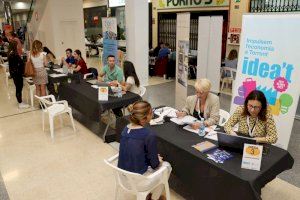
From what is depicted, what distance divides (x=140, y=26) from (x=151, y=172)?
552 cm

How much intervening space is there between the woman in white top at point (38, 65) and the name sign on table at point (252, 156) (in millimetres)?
4595

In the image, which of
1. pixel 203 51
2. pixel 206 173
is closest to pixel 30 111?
pixel 203 51

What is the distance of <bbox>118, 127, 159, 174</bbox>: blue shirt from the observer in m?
2.15

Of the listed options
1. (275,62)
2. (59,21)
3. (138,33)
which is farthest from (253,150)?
(59,21)

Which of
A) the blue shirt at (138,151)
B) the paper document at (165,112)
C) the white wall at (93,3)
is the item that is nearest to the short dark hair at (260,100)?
the paper document at (165,112)

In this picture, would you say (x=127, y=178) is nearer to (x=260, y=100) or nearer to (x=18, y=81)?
(x=260, y=100)

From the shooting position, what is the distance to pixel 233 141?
2.23 m

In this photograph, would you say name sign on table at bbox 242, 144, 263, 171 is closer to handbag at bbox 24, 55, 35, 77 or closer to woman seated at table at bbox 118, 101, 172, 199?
woman seated at table at bbox 118, 101, 172, 199

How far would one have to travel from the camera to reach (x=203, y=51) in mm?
6477

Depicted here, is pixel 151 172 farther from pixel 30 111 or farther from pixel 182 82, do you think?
pixel 30 111

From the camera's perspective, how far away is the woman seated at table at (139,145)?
2150 mm

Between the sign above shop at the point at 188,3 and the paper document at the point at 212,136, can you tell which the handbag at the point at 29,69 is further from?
the sign above shop at the point at 188,3

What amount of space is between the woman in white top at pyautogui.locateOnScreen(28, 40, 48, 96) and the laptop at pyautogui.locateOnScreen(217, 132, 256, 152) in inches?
169

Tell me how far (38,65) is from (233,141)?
443cm
